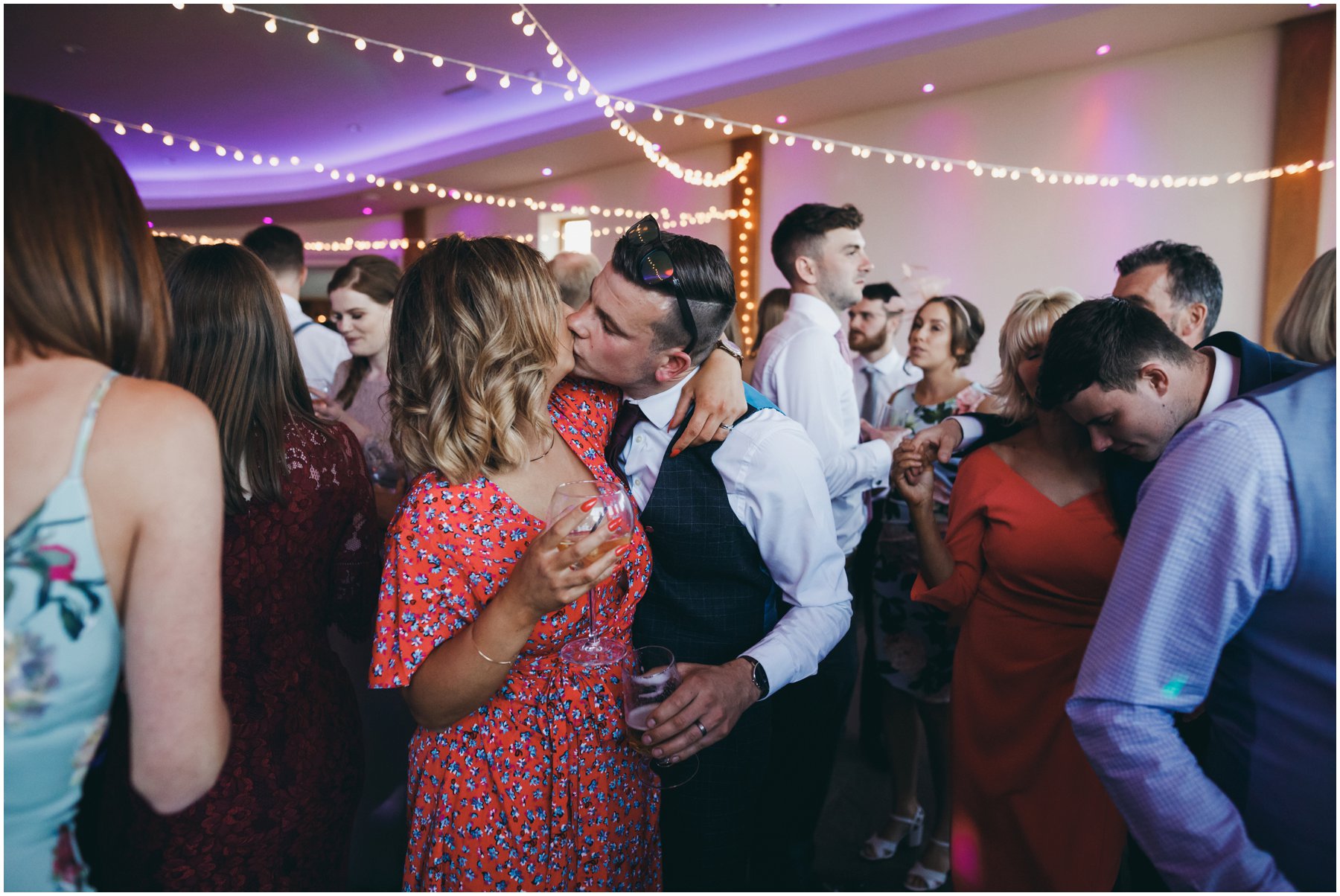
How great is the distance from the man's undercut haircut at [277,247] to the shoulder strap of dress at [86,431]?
9.27 feet

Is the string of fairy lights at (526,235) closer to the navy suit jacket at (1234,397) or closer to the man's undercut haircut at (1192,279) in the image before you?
A: the man's undercut haircut at (1192,279)

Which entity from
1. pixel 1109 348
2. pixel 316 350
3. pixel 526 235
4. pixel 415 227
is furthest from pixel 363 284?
pixel 415 227

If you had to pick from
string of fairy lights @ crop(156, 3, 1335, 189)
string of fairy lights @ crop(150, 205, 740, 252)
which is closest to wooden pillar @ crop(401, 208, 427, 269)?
string of fairy lights @ crop(150, 205, 740, 252)

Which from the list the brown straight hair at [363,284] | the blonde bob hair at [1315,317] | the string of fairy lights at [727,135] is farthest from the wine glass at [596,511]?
the string of fairy lights at [727,135]

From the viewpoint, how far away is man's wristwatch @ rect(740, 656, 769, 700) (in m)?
1.35

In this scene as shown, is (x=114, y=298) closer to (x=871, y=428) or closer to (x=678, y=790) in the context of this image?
(x=678, y=790)

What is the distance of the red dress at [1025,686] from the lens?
1660mm

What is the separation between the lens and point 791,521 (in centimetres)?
146

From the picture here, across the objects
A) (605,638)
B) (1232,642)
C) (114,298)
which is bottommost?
(605,638)

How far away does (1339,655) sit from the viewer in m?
0.89

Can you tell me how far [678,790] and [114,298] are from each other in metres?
1.21

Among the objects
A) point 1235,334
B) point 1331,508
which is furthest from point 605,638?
point 1235,334

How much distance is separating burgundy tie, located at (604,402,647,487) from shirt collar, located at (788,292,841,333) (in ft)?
3.75

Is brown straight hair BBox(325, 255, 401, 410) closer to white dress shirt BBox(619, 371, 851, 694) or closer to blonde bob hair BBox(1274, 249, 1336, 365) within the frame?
white dress shirt BBox(619, 371, 851, 694)
